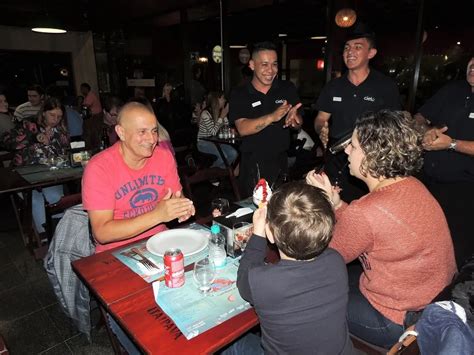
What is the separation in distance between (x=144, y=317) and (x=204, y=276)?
11.0 inches

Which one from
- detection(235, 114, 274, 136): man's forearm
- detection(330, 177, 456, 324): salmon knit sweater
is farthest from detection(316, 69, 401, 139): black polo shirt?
detection(330, 177, 456, 324): salmon knit sweater

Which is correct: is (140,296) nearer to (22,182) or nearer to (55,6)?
(22,182)

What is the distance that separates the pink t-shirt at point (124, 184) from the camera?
1708 millimetres

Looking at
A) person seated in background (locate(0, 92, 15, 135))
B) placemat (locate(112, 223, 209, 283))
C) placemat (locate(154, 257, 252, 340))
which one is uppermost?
person seated in background (locate(0, 92, 15, 135))

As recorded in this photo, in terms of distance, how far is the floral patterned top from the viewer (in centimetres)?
364

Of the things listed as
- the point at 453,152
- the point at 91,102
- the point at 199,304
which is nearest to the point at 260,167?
the point at 453,152

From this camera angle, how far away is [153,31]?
9227 millimetres

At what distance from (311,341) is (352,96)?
235 centimetres

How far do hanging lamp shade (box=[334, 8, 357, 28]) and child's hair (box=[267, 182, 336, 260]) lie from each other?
471cm

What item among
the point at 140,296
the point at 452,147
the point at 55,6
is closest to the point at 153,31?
the point at 55,6

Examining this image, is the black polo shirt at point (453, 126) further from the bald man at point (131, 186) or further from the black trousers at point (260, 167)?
the bald man at point (131, 186)

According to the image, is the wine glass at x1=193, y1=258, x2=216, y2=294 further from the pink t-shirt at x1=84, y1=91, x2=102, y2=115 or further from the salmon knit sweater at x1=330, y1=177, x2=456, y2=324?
the pink t-shirt at x1=84, y1=91, x2=102, y2=115

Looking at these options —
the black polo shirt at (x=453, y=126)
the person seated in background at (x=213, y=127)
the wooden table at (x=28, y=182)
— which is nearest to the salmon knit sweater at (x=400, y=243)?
the black polo shirt at (x=453, y=126)

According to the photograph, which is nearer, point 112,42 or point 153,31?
point 153,31
